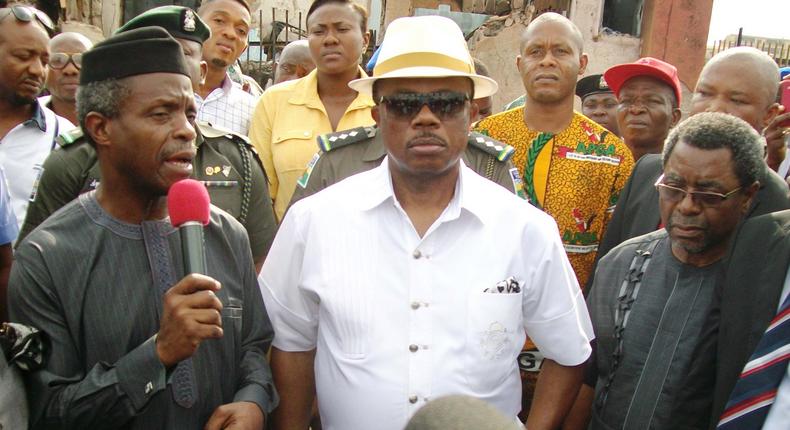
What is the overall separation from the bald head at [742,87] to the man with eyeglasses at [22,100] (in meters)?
3.78

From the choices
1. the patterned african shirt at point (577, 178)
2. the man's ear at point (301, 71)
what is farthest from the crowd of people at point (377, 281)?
the man's ear at point (301, 71)

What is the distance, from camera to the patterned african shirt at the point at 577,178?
3.93 metres

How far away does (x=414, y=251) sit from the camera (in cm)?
250

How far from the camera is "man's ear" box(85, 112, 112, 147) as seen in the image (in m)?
2.26

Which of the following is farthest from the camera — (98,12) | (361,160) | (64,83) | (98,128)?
(98,12)

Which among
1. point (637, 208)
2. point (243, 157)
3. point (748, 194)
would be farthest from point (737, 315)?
point (243, 157)

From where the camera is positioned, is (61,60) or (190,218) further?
(61,60)

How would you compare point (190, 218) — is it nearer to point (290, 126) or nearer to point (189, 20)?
point (189, 20)

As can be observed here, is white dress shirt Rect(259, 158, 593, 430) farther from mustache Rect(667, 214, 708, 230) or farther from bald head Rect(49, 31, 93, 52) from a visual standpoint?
bald head Rect(49, 31, 93, 52)

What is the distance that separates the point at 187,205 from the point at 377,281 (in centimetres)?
75

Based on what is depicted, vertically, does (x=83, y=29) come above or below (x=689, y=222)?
below

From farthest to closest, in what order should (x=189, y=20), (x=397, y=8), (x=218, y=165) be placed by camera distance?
(x=397, y=8), (x=189, y=20), (x=218, y=165)

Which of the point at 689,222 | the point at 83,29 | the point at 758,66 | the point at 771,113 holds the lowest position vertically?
the point at 83,29

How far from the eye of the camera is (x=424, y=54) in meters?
2.62
